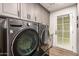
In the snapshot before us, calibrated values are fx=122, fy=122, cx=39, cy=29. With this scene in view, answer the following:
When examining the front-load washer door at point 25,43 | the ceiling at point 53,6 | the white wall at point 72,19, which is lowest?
the front-load washer door at point 25,43

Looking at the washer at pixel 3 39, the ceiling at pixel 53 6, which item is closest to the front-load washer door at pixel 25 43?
the washer at pixel 3 39

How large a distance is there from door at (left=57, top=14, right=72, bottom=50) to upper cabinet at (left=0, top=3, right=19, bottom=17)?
1.82ft

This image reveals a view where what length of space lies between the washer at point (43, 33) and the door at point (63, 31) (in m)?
0.16

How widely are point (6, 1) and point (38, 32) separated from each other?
565 millimetres

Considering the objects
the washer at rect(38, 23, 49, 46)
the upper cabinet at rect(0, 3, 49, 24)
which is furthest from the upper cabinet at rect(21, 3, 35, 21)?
the washer at rect(38, 23, 49, 46)

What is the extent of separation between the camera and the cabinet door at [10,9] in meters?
1.45

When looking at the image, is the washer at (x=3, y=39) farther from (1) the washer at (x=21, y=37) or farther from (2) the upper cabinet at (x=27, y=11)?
(2) the upper cabinet at (x=27, y=11)

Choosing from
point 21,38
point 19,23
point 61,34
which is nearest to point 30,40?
point 21,38

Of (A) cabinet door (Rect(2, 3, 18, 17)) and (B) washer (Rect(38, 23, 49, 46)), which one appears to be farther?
(B) washer (Rect(38, 23, 49, 46))

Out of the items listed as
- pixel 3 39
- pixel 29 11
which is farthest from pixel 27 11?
pixel 3 39

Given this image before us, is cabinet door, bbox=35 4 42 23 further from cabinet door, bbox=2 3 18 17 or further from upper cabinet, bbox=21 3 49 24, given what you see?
cabinet door, bbox=2 3 18 17

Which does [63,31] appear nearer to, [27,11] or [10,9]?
[27,11]

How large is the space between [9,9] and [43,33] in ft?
1.71

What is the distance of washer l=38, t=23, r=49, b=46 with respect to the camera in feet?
5.20
